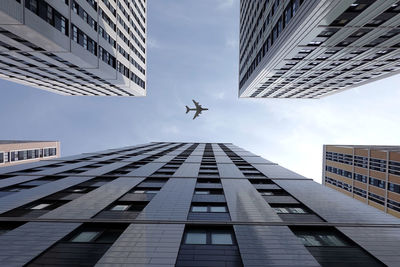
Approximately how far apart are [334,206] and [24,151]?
267ft

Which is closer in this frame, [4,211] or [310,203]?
[4,211]

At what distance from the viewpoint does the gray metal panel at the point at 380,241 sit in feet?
34.7

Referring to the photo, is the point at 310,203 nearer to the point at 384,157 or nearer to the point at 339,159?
the point at 384,157

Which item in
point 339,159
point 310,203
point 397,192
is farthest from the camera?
point 339,159

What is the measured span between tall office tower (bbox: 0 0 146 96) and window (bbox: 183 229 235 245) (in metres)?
23.9

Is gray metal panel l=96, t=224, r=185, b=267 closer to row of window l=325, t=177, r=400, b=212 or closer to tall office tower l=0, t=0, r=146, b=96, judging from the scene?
tall office tower l=0, t=0, r=146, b=96

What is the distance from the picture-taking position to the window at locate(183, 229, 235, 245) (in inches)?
472

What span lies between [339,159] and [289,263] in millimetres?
60744

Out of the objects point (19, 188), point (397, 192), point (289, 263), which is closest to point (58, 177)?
point (19, 188)

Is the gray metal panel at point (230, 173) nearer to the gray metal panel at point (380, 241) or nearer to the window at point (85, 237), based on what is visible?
the gray metal panel at point (380, 241)

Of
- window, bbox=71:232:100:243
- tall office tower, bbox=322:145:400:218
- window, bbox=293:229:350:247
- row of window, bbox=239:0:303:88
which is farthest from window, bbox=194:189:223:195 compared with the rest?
tall office tower, bbox=322:145:400:218

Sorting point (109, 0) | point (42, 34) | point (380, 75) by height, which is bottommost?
point (42, 34)

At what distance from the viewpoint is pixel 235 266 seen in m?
10.1

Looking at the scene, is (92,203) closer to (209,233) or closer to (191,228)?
(191,228)
